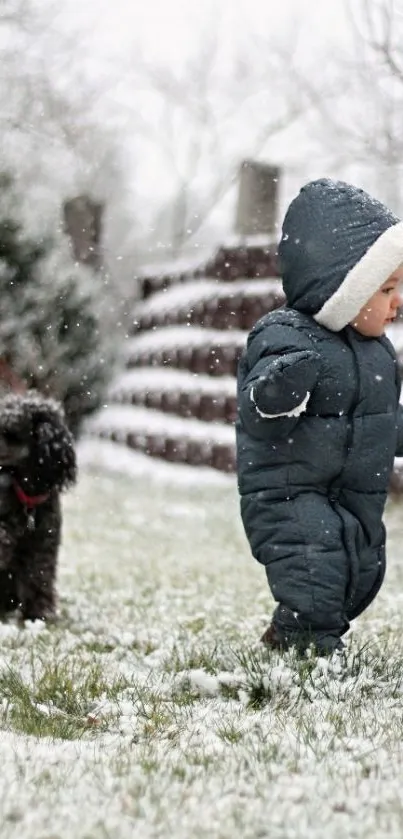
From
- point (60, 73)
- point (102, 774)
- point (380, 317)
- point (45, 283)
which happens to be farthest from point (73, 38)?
point (102, 774)

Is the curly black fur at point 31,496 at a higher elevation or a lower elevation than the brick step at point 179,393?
lower

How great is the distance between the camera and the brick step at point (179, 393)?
55.3ft

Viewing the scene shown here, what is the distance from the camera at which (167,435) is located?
58.2ft

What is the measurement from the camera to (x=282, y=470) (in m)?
4.68

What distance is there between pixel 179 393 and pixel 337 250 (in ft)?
44.9

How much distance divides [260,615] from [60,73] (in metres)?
22.0

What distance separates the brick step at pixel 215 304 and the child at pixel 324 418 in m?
11.3

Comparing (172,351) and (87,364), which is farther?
(87,364)

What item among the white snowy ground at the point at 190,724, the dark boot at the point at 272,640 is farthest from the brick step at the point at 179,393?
the dark boot at the point at 272,640

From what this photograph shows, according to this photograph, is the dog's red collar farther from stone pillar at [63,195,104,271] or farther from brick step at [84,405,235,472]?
stone pillar at [63,195,104,271]

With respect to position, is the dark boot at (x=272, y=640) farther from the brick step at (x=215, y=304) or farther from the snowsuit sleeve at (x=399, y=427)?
the brick step at (x=215, y=304)

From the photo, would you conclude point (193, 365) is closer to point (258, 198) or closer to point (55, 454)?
point (258, 198)

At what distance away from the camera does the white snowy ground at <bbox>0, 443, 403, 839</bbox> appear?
9.30 feet

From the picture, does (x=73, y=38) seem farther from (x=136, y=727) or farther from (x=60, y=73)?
(x=136, y=727)
